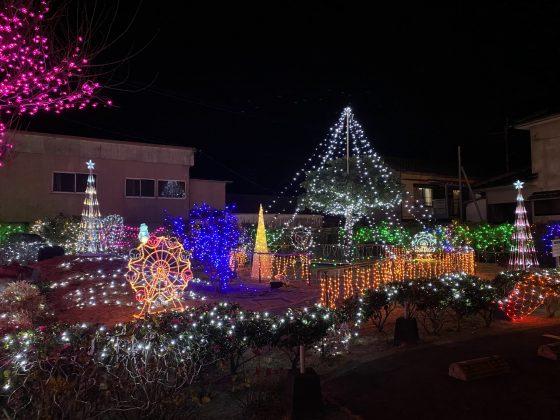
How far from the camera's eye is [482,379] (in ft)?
19.4

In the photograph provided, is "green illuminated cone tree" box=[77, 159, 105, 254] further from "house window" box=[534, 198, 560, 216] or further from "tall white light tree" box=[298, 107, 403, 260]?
"house window" box=[534, 198, 560, 216]

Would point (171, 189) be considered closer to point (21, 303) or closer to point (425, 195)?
point (425, 195)

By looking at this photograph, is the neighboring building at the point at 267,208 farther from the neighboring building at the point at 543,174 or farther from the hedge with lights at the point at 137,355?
the hedge with lights at the point at 137,355

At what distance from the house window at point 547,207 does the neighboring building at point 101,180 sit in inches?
649

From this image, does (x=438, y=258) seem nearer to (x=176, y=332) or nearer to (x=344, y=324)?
(x=344, y=324)

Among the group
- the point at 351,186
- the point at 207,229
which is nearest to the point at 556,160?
the point at 351,186

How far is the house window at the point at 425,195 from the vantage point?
98.0 feet

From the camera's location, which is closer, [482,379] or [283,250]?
[482,379]

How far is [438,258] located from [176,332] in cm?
1005

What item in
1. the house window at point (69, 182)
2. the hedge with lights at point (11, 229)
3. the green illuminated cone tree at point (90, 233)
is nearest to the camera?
the green illuminated cone tree at point (90, 233)

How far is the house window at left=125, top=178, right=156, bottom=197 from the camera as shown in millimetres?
24062

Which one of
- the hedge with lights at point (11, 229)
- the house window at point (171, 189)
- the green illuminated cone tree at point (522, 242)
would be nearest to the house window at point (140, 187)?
the house window at point (171, 189)

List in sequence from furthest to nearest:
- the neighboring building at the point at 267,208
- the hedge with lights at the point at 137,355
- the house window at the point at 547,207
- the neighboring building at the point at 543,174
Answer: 1. the neighboring building at the point at 267,208
2. the neighboring building at the point at 543,174
3. the house window at the point at 547,207
4. the hedge with lights at the point at 137,355

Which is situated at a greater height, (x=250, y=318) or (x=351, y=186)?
(x=351, y=186)
